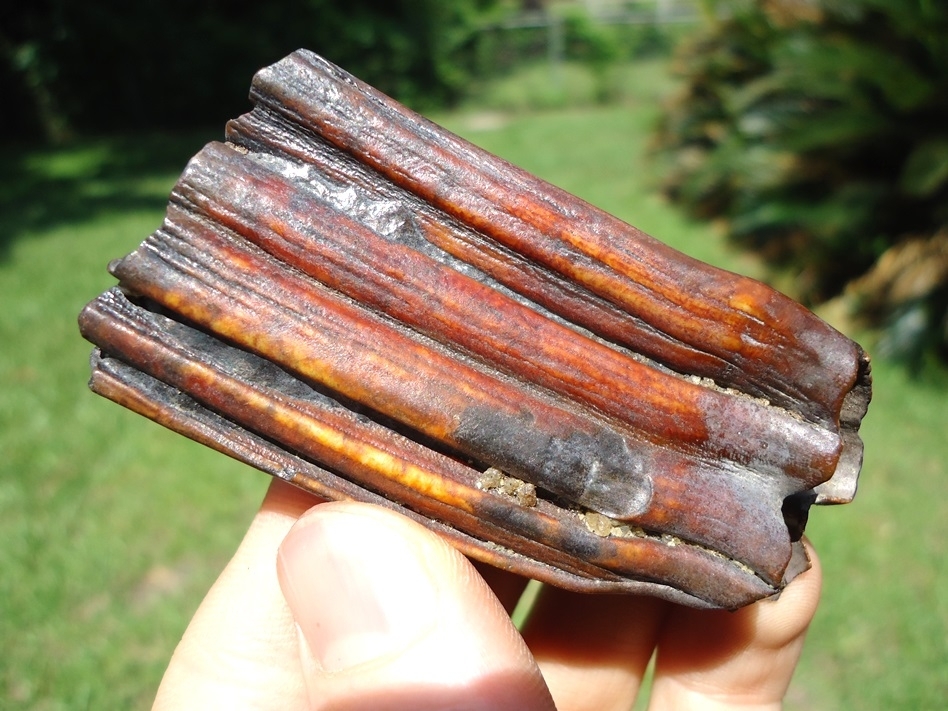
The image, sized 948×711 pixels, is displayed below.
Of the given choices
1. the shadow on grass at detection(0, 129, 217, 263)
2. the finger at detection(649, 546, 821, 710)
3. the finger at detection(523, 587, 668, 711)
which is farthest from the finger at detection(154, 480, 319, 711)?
the shadow on grass at detection(0, 129, 217, 263)

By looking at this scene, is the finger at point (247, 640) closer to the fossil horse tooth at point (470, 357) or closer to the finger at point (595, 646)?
the fossil horse tooth at point (470, 357)

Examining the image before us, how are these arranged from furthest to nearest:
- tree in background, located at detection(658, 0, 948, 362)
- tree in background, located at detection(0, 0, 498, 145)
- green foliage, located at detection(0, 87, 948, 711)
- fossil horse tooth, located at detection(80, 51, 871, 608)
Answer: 1. tree in background, located at detection(0, 0, 498, 145)
2. tree in background, located at detection(658, 0, 948, 362)
3. green foliage, located at detection(0, 87, 948, 711)
4. fossil horse tooth, located at detection(80, 51, 871, 608)

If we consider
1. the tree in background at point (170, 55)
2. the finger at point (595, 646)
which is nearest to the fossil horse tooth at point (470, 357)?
the finger at point (595, 646)

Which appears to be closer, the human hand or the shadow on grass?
the human hand

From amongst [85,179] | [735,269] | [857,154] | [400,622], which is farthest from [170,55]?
[400,622]

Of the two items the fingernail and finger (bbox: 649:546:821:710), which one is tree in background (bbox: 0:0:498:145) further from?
the fingernail

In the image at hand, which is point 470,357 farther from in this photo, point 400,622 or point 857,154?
point 857,154
